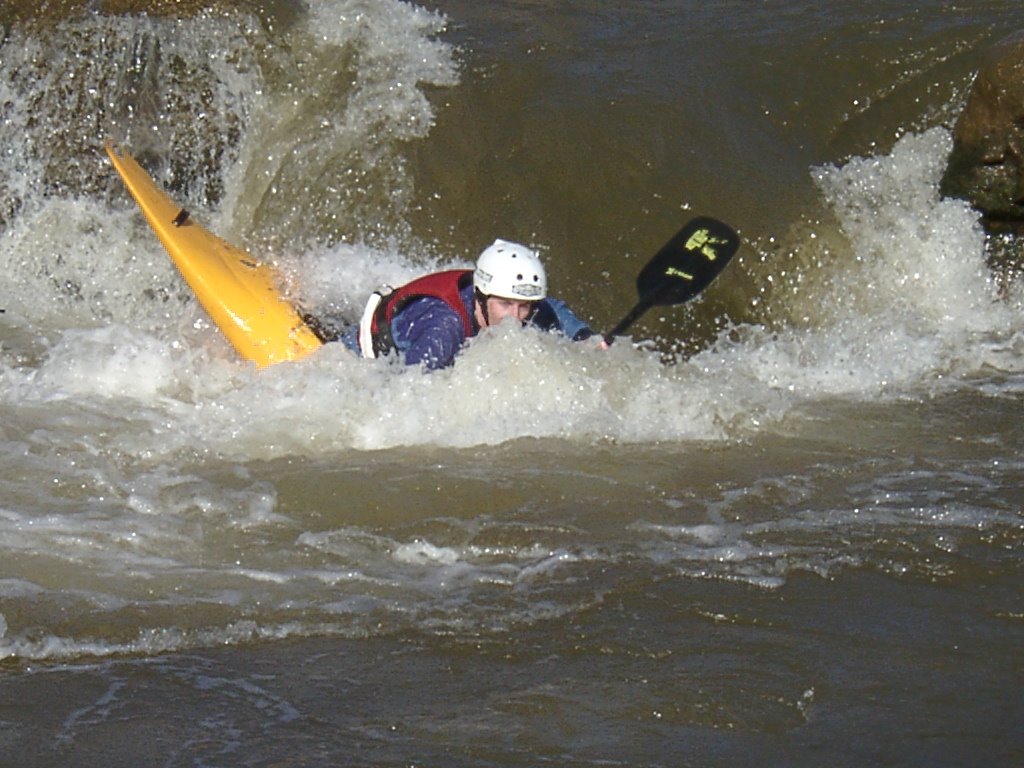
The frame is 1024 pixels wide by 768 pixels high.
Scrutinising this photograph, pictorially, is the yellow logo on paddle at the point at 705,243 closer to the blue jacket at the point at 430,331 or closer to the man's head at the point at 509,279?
the blue jacket at the point at 430,331

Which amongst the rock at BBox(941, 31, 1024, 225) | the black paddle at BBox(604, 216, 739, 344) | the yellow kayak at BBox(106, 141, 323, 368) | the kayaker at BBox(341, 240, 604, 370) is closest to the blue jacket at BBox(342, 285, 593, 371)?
the kayaker at BBox(341, 240, 604, 370)

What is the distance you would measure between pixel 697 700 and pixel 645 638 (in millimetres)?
351

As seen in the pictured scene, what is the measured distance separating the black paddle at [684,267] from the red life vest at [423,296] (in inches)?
62.6

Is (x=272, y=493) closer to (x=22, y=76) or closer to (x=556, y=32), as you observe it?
(x=22, y=76)

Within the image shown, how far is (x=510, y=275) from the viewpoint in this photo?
543 cm

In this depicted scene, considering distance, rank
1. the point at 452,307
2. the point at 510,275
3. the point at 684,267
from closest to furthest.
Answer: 1. the point at 510,275
2. the point at 452,307
3. the point at 684,267

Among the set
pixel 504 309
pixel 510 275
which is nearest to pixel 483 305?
pixel 504 309

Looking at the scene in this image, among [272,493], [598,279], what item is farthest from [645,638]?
[598,279]

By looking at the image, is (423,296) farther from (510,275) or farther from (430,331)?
(510,275)

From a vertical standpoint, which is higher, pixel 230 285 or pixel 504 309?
pixel 230 285

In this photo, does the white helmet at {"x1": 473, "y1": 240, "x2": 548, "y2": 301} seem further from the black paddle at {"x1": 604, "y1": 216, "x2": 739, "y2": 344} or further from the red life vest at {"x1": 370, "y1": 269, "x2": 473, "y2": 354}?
the black paddle at {"x1": 604, "y1": 216, "x2": 739, "y2": 344}

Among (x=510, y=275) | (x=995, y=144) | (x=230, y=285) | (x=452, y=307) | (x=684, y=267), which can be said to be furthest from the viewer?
(x=995, y=144)

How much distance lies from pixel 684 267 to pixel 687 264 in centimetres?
2

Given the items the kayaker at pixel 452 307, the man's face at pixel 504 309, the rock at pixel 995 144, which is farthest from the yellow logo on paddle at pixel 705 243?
the man's face at pixel 504 309
